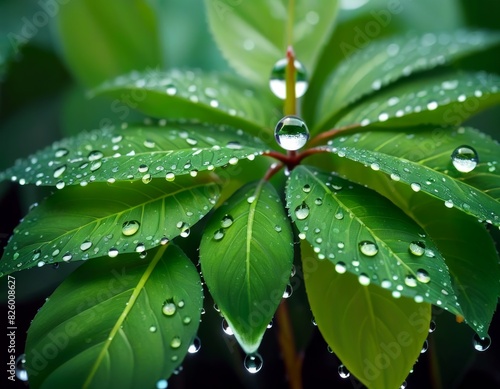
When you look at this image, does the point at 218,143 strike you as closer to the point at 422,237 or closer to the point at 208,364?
the point at 422,237

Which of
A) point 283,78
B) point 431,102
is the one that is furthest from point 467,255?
point 283,78

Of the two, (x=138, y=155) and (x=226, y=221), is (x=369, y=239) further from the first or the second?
(x=138, y=155)

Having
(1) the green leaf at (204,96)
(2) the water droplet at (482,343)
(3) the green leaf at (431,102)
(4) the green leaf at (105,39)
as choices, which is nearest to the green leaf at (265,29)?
(1) the green leaf at (204,96)

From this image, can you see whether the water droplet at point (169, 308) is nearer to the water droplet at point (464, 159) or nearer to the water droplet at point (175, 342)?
the water droplet at point (175, 342)

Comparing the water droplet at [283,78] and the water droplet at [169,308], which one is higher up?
the water droplet at [283,78]

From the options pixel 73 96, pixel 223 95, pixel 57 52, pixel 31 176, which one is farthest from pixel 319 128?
pixel 57 52

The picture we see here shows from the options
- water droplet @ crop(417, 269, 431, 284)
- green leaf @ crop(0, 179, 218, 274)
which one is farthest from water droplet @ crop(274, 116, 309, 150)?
water droplet @ crop(417, 269, 431, 284)

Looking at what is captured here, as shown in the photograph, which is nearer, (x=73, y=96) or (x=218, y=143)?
(x=218, y=143)
